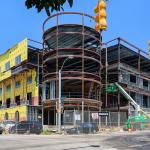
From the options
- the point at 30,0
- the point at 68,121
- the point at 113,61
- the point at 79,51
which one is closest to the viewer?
the point at 30,0

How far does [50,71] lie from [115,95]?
42.0 ft

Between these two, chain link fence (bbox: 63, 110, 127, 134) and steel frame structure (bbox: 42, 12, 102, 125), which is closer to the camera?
chain link fence (bbox: 63, 110, 127, 134)

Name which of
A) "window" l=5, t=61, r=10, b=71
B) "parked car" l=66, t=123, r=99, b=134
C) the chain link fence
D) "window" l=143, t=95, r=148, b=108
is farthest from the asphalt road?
"window" l=5, t=61, r=10, b=71

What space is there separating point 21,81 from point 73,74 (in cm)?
1711

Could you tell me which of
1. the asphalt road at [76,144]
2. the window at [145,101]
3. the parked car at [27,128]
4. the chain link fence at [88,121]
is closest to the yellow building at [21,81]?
the chain link fence at [88,121]

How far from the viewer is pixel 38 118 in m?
70.5

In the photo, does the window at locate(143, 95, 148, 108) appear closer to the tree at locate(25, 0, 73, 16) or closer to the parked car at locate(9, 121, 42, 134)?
the parked car at locate(9, 121, 42, 134)

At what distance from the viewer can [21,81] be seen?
257 ft

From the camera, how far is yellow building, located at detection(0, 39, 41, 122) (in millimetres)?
71688

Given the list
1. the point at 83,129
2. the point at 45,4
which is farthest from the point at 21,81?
the point at 45,4

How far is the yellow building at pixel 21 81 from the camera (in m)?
71.7

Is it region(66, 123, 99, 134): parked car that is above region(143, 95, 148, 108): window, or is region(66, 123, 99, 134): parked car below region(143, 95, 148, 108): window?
below

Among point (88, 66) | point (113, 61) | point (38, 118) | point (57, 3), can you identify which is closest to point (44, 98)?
point (38, 118)

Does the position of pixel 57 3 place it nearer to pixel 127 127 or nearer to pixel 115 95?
pixel 127 127
